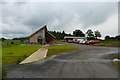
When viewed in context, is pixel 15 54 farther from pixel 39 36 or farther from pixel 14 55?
pixel 39 36

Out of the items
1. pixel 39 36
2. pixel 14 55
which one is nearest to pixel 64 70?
pixel 14 55

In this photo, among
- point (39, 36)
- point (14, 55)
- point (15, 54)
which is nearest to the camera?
point (14, 55)

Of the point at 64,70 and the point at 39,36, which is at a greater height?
the point at 39,36

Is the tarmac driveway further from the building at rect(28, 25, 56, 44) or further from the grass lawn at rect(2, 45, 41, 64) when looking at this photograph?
the building at rect(28, 25, 56, 44)

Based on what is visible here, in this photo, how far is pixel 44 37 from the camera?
67.3m

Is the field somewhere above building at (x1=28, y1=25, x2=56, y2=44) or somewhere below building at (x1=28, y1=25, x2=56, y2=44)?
below

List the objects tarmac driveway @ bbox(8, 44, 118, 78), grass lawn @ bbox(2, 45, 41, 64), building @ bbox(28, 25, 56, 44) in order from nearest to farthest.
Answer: tarmac driveway @ bbox(8, 44, 118, 78) < grass lawn @ bbox(2, 45, 41, 64) < building @ bbox(28, 25, 56, 44)

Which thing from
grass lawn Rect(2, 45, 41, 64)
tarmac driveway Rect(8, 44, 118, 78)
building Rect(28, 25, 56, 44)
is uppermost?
building Rect(28, 25, 56, 44)

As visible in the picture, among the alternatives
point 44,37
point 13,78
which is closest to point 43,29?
point 44,37

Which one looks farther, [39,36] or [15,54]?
[39,36]

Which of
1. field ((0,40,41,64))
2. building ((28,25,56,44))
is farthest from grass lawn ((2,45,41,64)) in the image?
building ((28,25,56,44))

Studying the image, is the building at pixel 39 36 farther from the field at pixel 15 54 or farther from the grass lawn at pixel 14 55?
the grass lawn at pixel 14 55

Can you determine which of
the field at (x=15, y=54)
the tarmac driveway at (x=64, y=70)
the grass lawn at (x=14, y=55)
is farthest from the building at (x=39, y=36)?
the tarmac driveway at (x=64, y=70)

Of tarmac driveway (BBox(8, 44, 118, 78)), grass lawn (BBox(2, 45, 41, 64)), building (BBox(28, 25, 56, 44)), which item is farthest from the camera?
building (BBox(28, 25, 56, 44))
